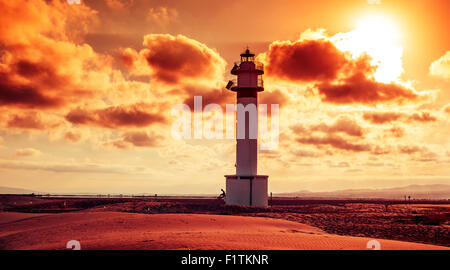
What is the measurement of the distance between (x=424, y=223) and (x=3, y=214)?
1370 inches

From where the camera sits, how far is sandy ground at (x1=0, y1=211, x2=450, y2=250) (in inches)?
768

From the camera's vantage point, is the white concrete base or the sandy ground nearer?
the sandy ground

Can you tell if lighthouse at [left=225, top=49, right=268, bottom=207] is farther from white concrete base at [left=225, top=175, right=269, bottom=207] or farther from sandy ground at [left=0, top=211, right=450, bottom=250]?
sandy ground at [left=0, top=211, right=450, bottom=250]

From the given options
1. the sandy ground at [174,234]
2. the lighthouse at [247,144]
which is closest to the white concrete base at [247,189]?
the lighthouse at [247,144]

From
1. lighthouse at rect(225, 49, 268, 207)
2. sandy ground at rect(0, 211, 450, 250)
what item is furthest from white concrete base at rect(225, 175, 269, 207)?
sandy ground at rect(0, 211, 450, 250)

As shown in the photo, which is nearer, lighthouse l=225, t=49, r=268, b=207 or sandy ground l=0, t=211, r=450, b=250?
sandy ground l=0, t=211, r=450, b=250

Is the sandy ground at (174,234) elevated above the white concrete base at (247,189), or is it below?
below

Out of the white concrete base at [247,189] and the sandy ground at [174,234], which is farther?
the white concrete base at [247,189]

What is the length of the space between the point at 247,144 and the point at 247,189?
3.97 m

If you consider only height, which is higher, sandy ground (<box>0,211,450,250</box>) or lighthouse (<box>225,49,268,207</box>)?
lighthouse (<box>225,49,268,207</box>)

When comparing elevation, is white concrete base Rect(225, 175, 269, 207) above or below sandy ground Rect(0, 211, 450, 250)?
above

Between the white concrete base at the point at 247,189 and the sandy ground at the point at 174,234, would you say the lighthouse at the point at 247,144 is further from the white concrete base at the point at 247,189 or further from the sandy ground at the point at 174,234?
the sandy ground at the point at 174,234

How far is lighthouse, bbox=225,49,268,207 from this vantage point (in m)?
42.0

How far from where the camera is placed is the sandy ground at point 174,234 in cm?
1952
